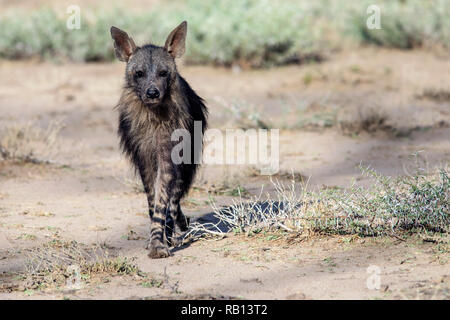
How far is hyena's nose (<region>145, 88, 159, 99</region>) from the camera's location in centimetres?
605

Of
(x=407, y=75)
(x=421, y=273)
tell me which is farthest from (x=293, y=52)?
(x=421, y=273)

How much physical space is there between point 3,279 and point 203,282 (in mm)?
1556

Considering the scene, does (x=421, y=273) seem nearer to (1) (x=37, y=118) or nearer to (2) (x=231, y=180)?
(2) (x=231, y=180)

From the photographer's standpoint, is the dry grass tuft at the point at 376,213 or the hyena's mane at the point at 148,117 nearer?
the dry grass tuft at the point at 376,213

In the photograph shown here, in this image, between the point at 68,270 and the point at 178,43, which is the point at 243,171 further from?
the point at 68,270

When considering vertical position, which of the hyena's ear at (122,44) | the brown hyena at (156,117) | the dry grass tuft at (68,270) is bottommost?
the dry grass tuft at (68,270)

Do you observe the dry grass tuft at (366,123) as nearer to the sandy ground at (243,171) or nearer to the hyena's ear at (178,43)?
the sandy ground at (243,171)

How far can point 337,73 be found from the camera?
15008 mm

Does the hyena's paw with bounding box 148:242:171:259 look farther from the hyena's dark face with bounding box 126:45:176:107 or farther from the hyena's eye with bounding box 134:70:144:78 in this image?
the hyena's eye with bounding box 134:70:144:78

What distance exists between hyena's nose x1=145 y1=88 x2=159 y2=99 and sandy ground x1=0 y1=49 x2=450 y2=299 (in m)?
1.36

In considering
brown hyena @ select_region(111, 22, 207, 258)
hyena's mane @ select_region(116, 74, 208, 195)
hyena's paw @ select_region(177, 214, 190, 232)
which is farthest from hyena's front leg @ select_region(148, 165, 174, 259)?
hyena's paw @ select_region(177, 214, 190, 232)

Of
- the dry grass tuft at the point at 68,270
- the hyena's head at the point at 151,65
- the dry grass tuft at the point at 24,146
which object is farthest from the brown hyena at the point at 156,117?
the dry grass tuft at the point at 24,146

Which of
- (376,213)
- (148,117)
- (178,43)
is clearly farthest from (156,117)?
(376,213)

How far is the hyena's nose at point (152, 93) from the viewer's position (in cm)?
605
